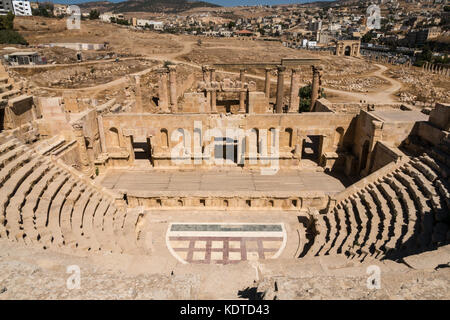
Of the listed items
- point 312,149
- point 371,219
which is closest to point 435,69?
point 312,149

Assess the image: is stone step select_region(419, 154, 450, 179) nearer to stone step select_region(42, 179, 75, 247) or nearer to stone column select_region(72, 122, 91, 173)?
stone step select_region(42, 179, 75, 247)

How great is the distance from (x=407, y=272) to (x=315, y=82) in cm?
1975

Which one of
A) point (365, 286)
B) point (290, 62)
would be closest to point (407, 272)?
point (365, 286)

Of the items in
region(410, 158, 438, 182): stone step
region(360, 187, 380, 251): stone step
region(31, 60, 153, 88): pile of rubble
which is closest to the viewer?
region(360, 187, 380, 251): stone step

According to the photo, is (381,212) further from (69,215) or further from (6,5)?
(6,5)

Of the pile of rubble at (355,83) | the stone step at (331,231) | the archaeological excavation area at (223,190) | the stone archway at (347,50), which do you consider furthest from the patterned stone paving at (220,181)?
the stone archway at (347,50)

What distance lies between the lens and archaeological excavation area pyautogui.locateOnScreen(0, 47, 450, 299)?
9547 millimetres

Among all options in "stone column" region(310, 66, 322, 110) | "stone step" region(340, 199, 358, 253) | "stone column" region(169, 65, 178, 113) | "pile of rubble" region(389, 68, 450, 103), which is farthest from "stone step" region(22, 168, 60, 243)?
"pile of rubble" region(389, 68, 450, 103)

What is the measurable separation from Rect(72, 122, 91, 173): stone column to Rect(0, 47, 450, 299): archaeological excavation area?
0.06 m

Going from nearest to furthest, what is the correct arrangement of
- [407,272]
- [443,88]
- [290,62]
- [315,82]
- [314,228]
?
[407,272] → [314,228] → [315,82] → [443,88] → [290,62]

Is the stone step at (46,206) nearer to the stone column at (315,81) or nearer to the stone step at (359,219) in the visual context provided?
the stone step at (359,219)

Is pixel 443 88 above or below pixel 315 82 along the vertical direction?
below

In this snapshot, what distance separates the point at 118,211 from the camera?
46.8 feet
